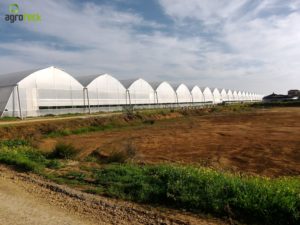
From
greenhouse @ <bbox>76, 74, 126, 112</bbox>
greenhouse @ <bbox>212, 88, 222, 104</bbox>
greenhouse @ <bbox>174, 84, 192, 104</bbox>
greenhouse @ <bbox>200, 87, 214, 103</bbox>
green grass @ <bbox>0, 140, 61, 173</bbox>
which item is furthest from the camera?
greenhouse @ <bbox>212, 88, 222, 104</bbox>

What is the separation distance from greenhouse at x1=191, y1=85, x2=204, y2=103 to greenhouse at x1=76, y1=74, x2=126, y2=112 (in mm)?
39611

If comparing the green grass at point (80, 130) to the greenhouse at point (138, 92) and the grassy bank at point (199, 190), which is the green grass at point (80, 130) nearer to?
the grassy bank at point (199, 190)

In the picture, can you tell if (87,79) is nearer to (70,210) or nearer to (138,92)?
(138,92)

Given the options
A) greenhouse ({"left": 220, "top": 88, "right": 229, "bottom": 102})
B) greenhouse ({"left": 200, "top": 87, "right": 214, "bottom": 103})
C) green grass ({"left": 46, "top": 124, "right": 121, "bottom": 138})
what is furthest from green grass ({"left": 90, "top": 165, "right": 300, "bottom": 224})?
greenhouse ({"left": 220, "top": 88, "right": 229, "bottom": 102})

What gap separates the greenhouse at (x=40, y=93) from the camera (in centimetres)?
3819

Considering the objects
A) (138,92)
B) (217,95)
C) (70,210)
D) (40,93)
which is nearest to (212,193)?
(70,210)

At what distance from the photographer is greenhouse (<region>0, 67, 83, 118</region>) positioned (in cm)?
3819

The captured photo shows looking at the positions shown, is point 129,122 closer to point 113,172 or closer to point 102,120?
point 102,120

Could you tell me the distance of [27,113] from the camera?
3881cm

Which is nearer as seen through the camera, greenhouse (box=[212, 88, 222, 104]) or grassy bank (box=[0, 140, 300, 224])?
grassy bank (box=[0, 140, 300, 224])

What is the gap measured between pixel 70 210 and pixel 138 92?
57.4m

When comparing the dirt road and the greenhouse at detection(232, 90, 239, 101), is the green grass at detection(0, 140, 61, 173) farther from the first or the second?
the greenhouse at detection(232, 90, 239, 101)

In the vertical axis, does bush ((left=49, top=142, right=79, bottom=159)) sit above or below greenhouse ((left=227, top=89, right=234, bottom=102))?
below

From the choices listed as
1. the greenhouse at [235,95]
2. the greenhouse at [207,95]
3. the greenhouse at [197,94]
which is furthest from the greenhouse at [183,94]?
the greenhouse at [235,95]
